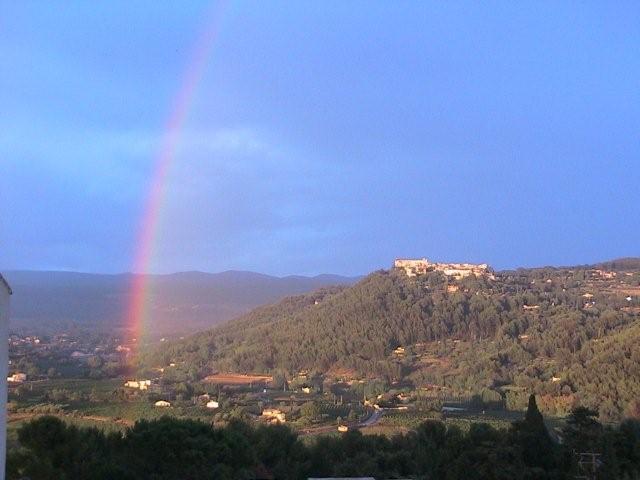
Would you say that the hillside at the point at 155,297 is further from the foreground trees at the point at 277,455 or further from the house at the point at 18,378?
the foreground trees at the point at 277,455

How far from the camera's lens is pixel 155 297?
79875mm

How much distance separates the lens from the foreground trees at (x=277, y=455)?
12.2 m

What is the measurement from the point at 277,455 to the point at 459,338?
96.5ft

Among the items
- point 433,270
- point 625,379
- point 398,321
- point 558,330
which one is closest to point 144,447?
point 625,379

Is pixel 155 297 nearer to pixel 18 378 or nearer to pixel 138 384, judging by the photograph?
pixel 138 384

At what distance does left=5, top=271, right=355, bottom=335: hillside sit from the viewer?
64562 mm

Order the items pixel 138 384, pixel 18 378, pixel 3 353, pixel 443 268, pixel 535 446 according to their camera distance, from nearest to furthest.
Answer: pixel 3 353 → pixel 535 446 → pixel 18 378 → pixel 138 384 → pixel 443 268

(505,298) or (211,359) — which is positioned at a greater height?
(505,298)

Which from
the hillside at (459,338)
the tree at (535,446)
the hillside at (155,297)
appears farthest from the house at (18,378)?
the hillside at (155,297)

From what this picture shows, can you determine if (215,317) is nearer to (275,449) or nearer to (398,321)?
(398,321)

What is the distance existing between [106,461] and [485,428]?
24.0 feet

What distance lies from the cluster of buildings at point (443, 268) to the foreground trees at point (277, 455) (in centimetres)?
4234

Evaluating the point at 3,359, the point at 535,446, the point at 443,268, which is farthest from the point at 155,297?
the point at 3,359

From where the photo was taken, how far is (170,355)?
47750 mm
